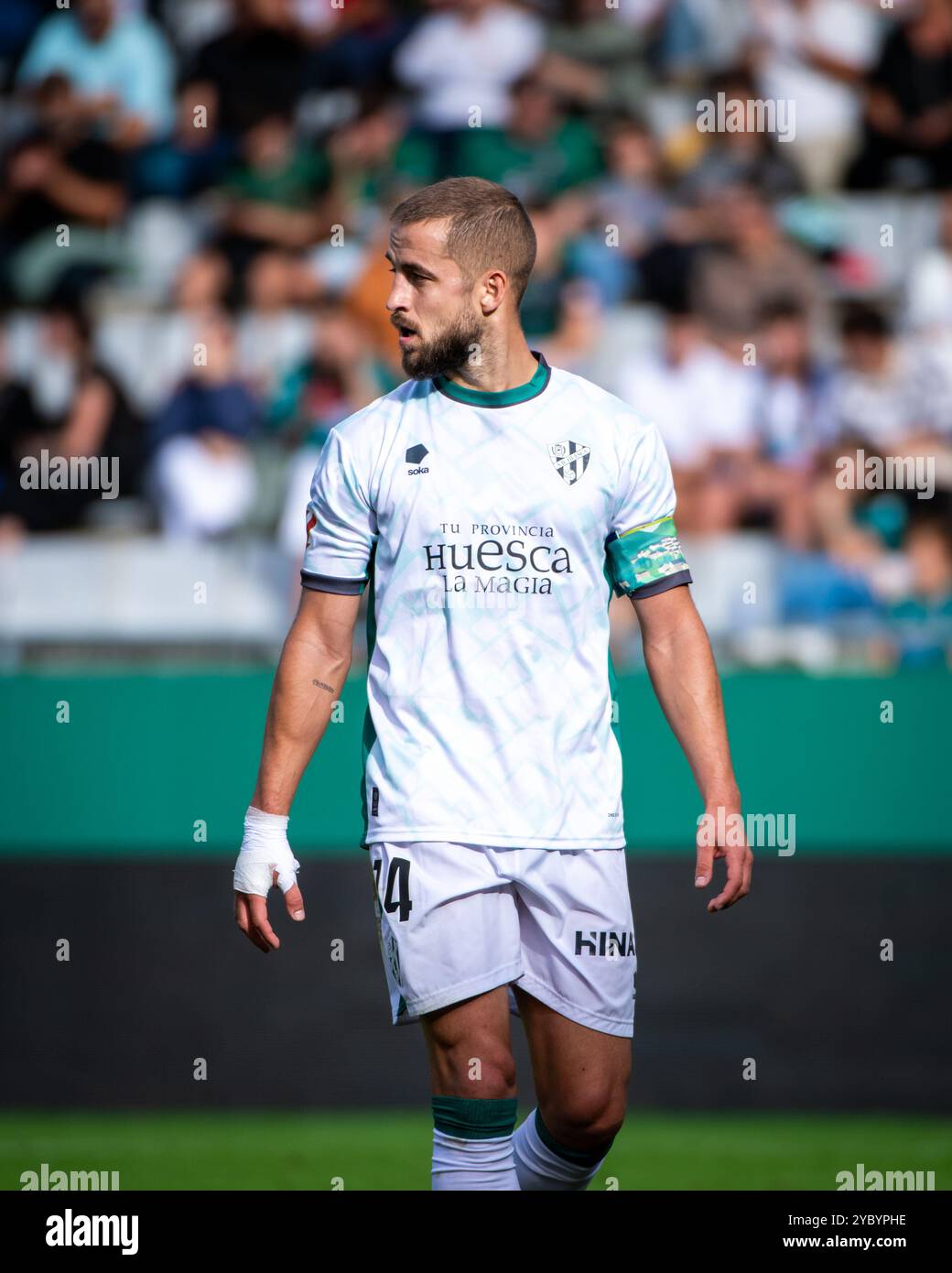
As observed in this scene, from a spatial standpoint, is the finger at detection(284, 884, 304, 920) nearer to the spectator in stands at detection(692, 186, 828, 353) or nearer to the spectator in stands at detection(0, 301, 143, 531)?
the spectator in stands at detection(0, 301, 143, 531)

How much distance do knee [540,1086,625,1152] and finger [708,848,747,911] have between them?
513 mm

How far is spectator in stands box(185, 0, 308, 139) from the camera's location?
11.1 m

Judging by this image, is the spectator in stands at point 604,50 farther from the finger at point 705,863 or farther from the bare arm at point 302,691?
the finger at point 705,863

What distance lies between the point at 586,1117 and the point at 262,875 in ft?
3.05

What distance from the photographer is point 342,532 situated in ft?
14.3

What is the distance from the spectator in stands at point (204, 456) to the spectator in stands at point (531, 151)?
208 centimetres

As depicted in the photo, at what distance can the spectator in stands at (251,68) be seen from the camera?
11.1 meters

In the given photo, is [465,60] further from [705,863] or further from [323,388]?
[705,863]

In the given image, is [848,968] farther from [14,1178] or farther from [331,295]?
[331,295]

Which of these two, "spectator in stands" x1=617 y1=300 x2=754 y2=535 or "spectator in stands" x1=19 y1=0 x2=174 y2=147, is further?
"spectator in stands" x1=19 y1=0 x2=174 y2=147

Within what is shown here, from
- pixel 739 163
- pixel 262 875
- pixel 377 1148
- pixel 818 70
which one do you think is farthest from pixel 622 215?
pixel 262 875

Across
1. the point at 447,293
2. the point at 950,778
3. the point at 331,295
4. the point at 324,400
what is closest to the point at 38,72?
the point at 331,295

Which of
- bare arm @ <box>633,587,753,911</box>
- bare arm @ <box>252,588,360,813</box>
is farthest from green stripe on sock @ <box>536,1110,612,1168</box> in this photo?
bare arm @ <box>252,588,360,813</box>

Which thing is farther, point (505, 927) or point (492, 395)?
point (492, 395)
